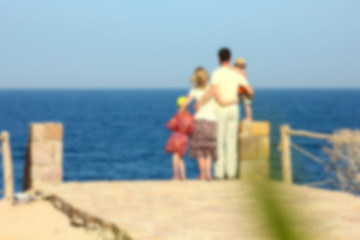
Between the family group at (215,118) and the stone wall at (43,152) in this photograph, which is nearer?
the family group at (215,118)

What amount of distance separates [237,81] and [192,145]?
3.74ft

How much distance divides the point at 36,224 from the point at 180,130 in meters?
2.69

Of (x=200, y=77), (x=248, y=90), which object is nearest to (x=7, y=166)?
(x=200, y=77)

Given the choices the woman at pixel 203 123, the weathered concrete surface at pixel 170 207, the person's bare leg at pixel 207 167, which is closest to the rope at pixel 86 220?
the weathered concrete surface at pixel 170 207

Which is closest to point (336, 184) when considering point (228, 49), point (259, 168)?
point (228, 49)

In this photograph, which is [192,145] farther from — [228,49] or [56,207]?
[56,207]

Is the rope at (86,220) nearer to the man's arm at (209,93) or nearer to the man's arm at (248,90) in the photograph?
the man's arm at (209,93)

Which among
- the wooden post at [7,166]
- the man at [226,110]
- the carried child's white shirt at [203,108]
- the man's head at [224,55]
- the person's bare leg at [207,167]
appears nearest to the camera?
the man's head at [224,55]

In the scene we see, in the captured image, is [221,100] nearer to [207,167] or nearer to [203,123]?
[203,123]

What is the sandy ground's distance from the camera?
25.3 ft

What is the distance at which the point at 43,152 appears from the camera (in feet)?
33.1

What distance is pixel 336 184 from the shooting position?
12.9 meters

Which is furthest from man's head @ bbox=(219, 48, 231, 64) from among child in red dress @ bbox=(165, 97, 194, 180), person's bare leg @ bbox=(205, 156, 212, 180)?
person's bare leg @ bbox=(205, 156, 212, 180)

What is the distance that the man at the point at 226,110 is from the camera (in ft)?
31.7
